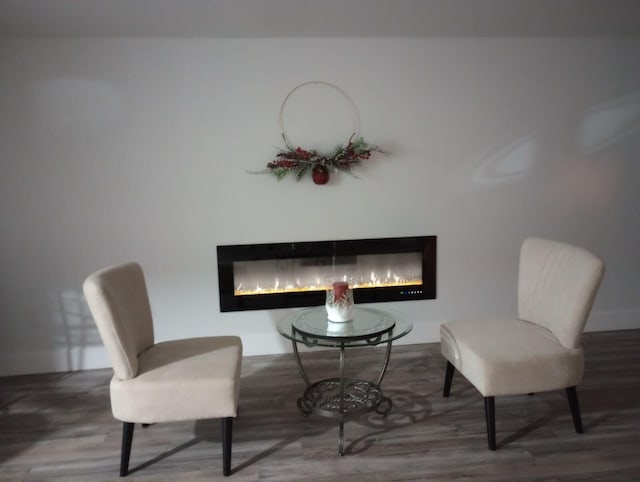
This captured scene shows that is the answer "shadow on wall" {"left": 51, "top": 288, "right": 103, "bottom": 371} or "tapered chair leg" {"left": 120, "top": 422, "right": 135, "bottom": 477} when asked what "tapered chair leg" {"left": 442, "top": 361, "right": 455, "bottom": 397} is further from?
"shadow on wall" {"left": 51, "top": 288, "right": 103, "bottom": 371}

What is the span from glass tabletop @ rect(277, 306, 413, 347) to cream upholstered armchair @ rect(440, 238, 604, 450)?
0.36 m

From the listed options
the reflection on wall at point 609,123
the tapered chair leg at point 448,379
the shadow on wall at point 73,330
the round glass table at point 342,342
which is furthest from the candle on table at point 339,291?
the reflection on wall at point 609,123

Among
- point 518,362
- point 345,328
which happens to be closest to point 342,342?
point 345,328

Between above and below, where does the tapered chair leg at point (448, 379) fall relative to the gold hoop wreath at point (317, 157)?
below

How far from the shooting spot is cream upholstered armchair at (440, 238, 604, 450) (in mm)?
2277

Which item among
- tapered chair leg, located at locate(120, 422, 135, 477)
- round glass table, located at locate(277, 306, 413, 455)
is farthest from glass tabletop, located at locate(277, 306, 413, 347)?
tapered chair leg, located at locate(120, 422, 135, 477)

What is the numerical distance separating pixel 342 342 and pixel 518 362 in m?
0.85

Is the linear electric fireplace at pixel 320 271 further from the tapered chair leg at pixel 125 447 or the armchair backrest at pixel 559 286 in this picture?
the tapered chair leg at pixel 125 447

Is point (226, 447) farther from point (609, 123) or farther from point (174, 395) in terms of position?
point (609, 123)

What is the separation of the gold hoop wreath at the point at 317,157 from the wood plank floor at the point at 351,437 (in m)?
1.44

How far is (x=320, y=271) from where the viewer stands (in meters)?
3.66

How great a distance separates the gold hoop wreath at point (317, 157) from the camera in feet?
11.2

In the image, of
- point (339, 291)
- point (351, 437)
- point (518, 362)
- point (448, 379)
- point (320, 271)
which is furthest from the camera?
point (320, 271)

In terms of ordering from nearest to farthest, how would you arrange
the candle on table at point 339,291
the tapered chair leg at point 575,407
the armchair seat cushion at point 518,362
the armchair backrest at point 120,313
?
the armchair backrest at point 120,313 < the armchair seat cushion at point 518,362 < the tapered chair leg at point 575,407 < the candle on table at point 339,291
